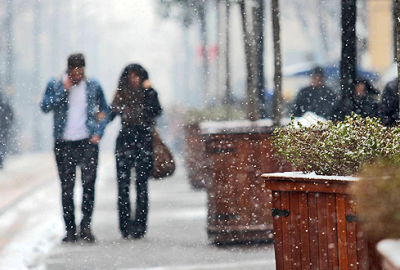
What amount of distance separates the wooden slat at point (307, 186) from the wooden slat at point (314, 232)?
4cm

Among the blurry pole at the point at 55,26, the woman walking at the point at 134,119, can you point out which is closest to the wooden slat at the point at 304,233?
the woman walking at the point at 134,119

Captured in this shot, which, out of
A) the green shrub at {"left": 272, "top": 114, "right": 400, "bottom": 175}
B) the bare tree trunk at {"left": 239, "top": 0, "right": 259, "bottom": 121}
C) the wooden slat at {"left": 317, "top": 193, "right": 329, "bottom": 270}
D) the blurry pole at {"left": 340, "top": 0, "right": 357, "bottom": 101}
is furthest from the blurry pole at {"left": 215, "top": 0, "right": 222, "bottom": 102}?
the wooden slat at {"left": 317, "top": 193, "right": 329, "bottom": 270}

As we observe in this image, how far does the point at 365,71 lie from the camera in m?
8.34

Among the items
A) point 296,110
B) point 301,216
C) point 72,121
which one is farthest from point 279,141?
point 296,110

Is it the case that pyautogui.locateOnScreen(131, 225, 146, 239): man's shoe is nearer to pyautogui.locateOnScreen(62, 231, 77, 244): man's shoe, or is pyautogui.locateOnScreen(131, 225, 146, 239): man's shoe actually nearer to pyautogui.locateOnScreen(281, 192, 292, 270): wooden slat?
pyautogui.locateOnScreen(62, 231, 77, 244): man's shoe

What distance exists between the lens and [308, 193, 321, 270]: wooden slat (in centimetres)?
421

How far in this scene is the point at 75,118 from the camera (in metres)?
6.95

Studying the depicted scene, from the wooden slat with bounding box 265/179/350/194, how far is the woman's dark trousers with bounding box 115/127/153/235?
8.57ft

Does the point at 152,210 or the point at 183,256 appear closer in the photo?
the point at 183,256

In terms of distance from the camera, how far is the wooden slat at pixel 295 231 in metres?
4.28

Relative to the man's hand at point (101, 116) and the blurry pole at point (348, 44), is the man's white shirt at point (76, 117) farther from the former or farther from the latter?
the blurry pole at point (348, 44)

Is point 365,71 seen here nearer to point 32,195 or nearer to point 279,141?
point 279,141

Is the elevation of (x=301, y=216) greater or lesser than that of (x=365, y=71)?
lesser

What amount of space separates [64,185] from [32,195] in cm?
554
